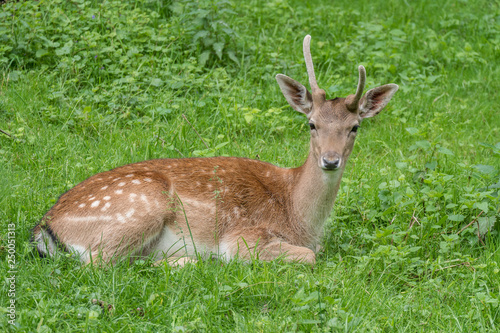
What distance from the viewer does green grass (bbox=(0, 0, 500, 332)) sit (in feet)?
13.0

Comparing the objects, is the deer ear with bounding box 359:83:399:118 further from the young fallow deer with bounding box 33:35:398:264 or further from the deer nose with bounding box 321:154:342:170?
the deer nose with bounding box 321:154:342:170

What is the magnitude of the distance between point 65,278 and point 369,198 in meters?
2.59

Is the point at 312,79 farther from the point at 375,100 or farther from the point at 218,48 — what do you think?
the point at 218,48

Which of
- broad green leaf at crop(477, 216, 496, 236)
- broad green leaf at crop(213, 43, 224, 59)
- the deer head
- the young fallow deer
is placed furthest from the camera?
broad green leaf at crop(213, 43, 224, 59)

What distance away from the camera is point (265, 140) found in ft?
22.4

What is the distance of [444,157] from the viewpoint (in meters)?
6.25

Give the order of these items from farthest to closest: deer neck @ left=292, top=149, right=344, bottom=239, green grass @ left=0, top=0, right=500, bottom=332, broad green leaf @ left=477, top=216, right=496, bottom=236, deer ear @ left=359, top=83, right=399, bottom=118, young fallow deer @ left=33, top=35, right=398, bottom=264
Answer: deer ear @ left=359, top=83, right=399, bottom=118, deer neck @ left=292, top=149, right=344, bottom=239, broad green leaf @ left=477, top=216, right=496, bottom=236, young fallow deer @ left=33, top=35, right=398, bottom=264, green grass @ left=0, top=0, right=500, bottom=332

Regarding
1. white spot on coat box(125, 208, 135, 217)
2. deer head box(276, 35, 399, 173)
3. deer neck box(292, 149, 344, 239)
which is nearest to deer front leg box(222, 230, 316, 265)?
deer neck box(292, 149, 344, 239)

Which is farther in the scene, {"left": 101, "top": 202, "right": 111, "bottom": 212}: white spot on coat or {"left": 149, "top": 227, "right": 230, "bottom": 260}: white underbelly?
{"left": 149, "top": 227, "right": 230, "bottom": 260}: white underbelly

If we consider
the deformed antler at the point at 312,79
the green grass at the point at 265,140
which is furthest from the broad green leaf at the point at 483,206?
the deformed antler at the point at 312,79

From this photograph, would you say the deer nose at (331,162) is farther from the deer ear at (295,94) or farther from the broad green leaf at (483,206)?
the broad green leaf at (483,206)

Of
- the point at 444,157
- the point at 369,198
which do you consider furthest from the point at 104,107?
the point at 444,157

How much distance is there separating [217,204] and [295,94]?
3.51ft

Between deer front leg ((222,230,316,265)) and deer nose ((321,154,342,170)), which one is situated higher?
deer nose ((321,154,342,170))
